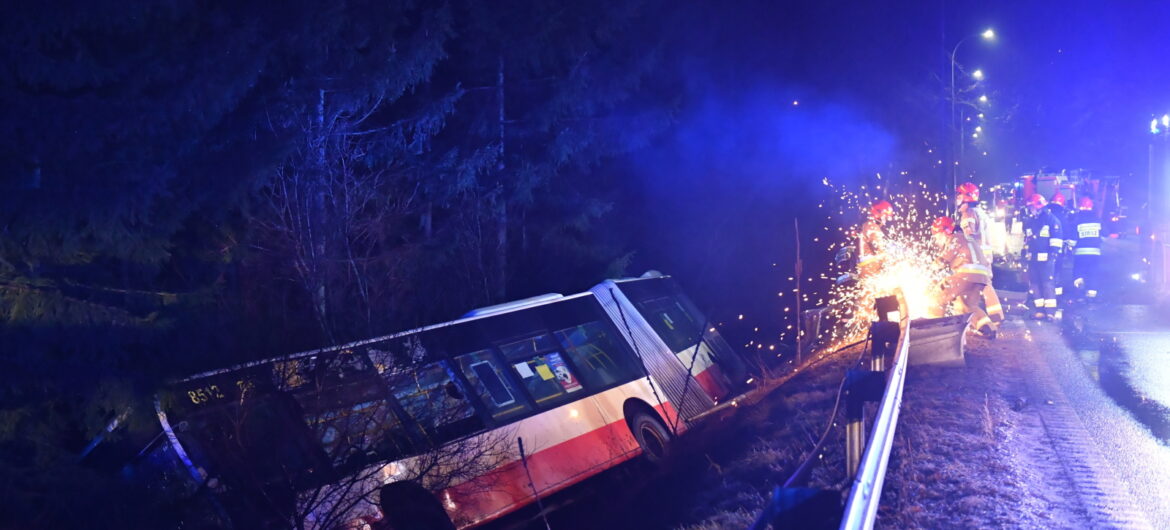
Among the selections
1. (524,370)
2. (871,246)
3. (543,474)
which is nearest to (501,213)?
(524,370)

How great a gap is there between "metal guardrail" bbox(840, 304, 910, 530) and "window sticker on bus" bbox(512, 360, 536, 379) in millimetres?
3191

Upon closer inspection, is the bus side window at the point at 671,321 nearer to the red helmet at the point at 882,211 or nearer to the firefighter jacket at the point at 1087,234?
the red helmet at the point at 882,211

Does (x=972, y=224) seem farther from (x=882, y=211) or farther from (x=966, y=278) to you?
(x=966, y=278)

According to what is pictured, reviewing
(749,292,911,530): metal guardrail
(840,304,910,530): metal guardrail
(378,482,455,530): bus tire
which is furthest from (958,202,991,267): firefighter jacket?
(378,482,455,530): bus tire

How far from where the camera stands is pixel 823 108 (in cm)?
2698

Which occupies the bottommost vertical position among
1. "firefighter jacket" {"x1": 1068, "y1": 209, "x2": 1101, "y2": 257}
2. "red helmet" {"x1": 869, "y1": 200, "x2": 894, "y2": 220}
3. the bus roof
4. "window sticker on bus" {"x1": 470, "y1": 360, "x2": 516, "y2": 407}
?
"firefighter jacket" {"x1": 1068, "y1": 209, "x2": 1101, "y2": 257}

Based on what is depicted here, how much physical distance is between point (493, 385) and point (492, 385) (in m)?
0.01

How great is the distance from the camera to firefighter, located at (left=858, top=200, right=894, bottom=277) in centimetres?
1427

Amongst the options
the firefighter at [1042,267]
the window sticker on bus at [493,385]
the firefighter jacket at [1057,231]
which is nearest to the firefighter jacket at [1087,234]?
the firefighter jacket at [1057,231]

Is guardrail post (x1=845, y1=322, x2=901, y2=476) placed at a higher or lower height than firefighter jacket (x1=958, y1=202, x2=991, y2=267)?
lower

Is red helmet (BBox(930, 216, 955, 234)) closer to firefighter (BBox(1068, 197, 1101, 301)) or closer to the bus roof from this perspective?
firefighter (BBox(1068, 197, 1101, 301))

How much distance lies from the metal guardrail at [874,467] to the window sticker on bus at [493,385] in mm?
3128

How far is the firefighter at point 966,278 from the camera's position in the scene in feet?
47.0

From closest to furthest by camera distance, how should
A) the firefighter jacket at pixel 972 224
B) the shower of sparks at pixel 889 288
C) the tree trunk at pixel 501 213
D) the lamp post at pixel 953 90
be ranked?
1. the tree trunk at pixel 501 213
2. the shower of sparks at pixel 889 288
3. the firefighter jacket at pixel 972 224
4. the lamp post at pixel 953 90
